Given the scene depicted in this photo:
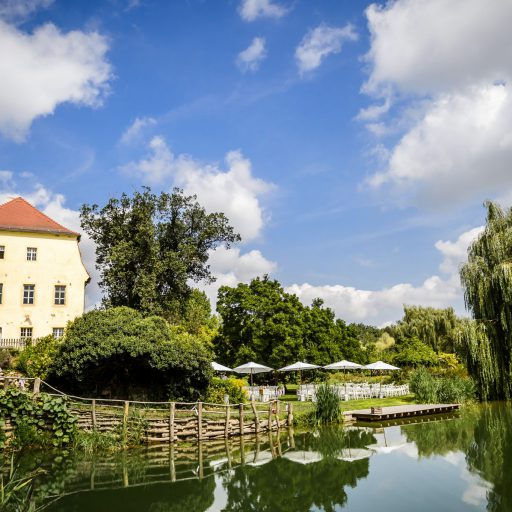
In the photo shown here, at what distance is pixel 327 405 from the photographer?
2088 cm

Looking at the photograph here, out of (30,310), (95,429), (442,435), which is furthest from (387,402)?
(30,310)

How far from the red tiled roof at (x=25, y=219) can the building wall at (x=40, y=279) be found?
1.39 feet

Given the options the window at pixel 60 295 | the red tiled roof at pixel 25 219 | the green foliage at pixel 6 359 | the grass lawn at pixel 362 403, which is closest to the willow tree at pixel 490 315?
the grass lawn at pixel 362 403

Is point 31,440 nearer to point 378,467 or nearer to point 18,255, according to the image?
point 378,467

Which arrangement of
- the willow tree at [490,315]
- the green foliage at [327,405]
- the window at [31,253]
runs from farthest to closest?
the window at [31,253]
the willow tree at [490,315]
the green foliage at [327,405]

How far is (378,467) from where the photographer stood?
13.6 meters

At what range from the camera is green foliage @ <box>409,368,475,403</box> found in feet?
86.6

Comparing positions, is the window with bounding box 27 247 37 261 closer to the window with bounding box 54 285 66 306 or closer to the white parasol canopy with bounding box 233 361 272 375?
the window with bounding box 54 285 66 306

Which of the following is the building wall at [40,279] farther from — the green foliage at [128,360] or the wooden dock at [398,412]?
the wooden dock at [398,412]

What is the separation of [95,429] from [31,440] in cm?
196

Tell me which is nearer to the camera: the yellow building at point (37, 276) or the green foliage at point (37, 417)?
the green foliage at point (37, 417)

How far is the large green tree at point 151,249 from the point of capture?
3312cm

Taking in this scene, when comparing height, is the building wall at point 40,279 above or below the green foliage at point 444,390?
above

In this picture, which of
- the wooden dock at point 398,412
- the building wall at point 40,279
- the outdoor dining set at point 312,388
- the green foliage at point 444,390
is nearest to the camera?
the wooden dock at point 398,412
